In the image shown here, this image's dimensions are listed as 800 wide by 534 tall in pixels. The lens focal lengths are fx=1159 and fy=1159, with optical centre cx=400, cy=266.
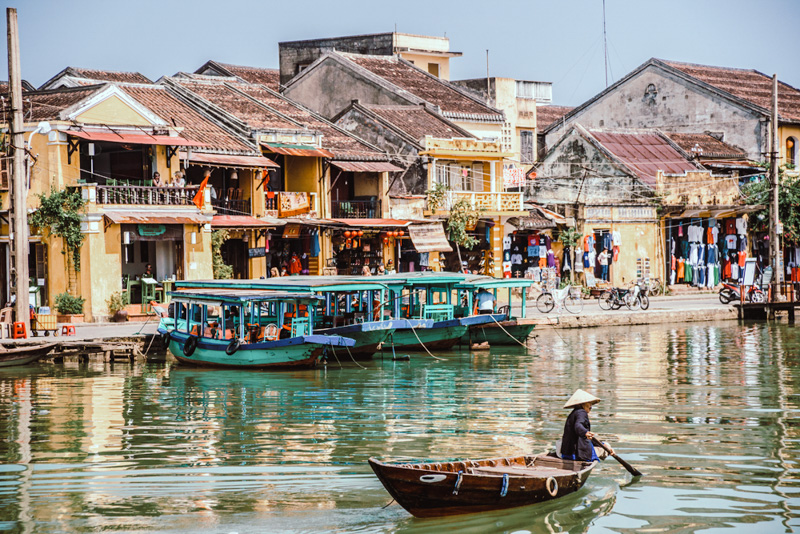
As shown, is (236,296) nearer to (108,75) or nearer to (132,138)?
(132,138)

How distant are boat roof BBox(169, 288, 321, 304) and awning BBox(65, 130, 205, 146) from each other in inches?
261

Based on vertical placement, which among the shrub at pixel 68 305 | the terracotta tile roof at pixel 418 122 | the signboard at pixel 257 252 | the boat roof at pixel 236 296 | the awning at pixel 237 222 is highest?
the terracotta tile roof at pixel 418 122

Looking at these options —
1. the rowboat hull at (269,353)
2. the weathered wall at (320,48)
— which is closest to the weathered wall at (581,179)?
the weathered wall at (320,48)

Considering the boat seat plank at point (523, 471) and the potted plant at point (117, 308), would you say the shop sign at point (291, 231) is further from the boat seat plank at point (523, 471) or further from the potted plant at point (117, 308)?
the boat seat plank at point (523, 471)

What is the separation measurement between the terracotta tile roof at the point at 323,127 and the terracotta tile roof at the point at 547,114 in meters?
15.8

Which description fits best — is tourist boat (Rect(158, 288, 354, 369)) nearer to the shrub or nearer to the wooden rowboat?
the shrub

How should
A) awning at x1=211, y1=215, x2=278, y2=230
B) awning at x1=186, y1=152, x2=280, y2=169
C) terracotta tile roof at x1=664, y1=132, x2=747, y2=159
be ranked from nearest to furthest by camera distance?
awning at x1=186, y1=152, x2=280, y2=169 < awning at x1=211, y1=215, x2=278, y2=230 < terracotta tile roof at x1=664, y1=132, x2=747, y2=159

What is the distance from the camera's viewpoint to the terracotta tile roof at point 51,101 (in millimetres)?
32062

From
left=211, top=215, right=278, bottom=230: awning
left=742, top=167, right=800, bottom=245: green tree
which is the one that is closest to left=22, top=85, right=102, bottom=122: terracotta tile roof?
left=211, top=215, right=278, bottom=230: awning

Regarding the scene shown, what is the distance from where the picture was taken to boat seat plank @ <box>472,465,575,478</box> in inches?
517

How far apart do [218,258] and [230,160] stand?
9.79ft

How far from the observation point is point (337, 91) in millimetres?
45656

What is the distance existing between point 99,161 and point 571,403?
23065 mm

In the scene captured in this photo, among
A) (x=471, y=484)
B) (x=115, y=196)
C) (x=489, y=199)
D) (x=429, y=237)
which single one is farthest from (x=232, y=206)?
(x=471, y=484)
